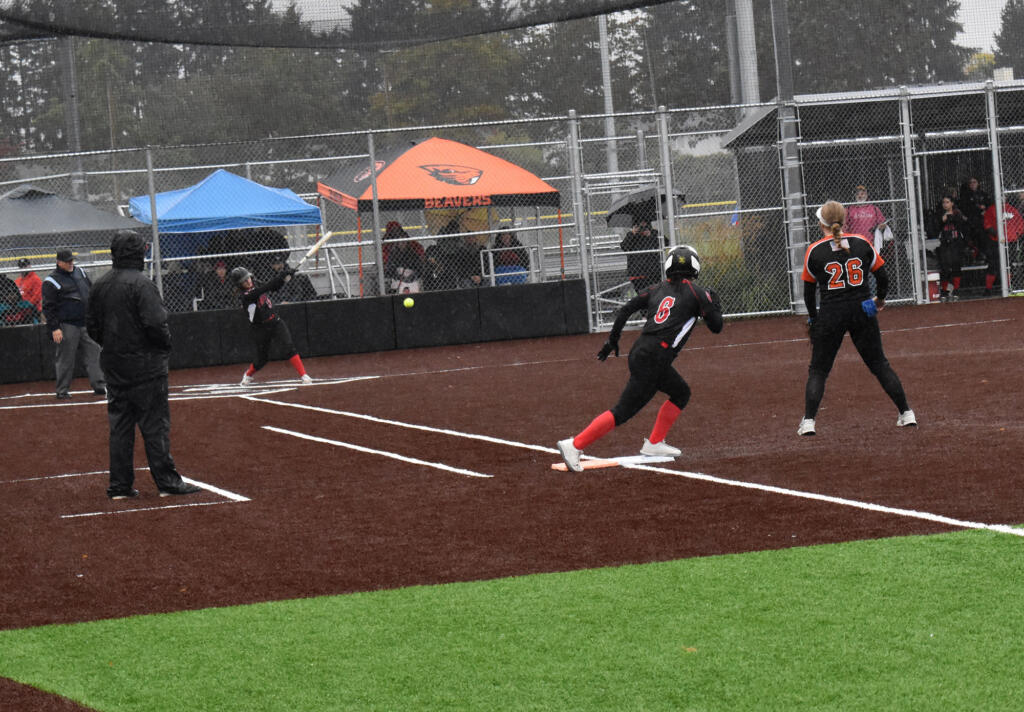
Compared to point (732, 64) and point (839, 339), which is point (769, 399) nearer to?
point (839, 339)

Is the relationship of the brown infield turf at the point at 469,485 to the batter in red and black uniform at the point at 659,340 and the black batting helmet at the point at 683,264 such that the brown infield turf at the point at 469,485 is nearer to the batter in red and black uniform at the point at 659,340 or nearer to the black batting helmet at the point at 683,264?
the batter in red and black uniform at the point at 659,340

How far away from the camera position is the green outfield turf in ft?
15.9

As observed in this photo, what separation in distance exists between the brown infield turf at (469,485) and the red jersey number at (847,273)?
1.18 m

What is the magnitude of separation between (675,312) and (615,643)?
14.9 feet

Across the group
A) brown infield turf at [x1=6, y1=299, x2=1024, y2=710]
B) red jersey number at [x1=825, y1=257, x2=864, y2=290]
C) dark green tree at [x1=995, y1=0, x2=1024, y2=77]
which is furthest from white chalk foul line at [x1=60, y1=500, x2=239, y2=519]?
dark green tree at [x1=995, y1=0, x2=1024, y2=77]

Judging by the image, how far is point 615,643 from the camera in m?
5.48

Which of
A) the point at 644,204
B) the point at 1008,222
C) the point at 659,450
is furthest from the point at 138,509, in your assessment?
the point at 1008,222

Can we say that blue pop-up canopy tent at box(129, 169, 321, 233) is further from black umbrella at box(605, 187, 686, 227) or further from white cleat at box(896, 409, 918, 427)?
white cleat at box(896, 409, 918, 427)

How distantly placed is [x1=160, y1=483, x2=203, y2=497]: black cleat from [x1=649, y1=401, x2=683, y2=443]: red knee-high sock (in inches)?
134

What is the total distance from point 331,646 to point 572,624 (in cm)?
103

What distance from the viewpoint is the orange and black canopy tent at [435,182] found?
23.4 meters

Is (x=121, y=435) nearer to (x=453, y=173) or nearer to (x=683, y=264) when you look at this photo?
(x=683, y=264)

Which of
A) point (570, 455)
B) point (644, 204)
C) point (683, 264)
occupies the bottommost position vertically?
point (570, 455)

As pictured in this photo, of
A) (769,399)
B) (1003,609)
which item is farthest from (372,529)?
(769,399)
